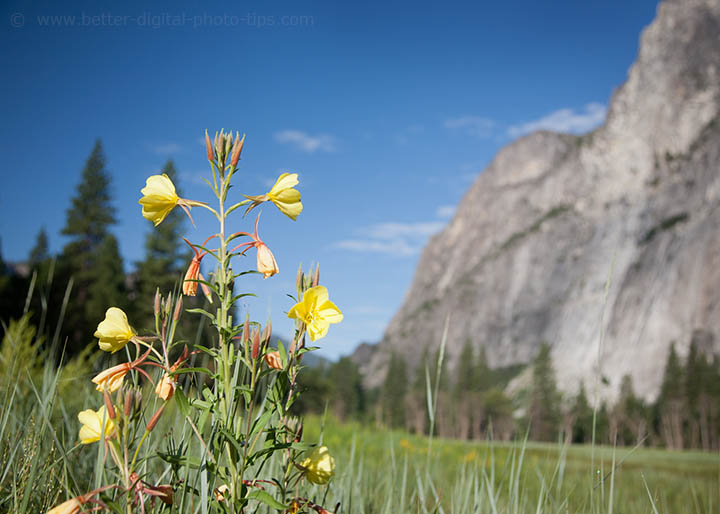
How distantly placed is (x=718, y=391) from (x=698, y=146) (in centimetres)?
5460

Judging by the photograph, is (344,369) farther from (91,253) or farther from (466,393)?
(91,253)

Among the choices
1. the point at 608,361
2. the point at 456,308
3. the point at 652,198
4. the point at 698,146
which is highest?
the point at 698,146

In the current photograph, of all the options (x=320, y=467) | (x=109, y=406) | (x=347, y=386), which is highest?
(x=109, y=406)

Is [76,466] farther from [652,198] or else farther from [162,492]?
[652,198]

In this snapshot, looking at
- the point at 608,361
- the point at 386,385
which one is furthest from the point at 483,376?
the point at 608,361

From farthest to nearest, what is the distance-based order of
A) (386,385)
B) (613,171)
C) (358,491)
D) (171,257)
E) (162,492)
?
(613,171)
(386,385)
(171,257)
(358,491)
(162,492)

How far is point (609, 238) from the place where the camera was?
305 ft

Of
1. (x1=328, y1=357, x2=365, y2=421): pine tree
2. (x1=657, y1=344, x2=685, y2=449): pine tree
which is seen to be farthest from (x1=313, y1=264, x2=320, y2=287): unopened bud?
(x1=328, y1=357, x2=365, y2=421): pine tree

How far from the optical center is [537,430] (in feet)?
173

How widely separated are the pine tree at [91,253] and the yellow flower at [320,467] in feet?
86.1

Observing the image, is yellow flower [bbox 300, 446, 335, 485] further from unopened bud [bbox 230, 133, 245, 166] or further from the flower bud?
unopened bud [bbox 230, 133, 245, 166]

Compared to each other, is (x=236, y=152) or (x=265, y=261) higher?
(x=236, y=152)

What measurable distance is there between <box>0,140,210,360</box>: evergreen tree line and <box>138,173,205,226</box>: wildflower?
19255 millimetres

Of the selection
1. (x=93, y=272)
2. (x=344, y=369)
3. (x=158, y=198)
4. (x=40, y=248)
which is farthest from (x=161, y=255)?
(x=344, y=369)
